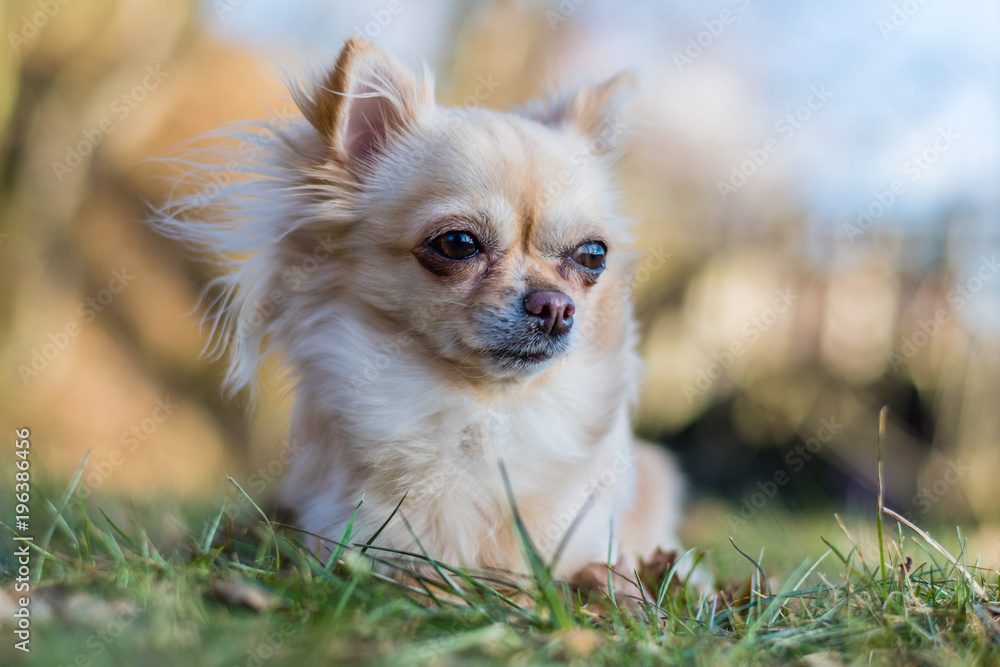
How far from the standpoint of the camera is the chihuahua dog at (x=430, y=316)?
7.00 ft

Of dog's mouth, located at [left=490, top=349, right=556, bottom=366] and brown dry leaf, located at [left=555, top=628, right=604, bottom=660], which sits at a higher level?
dog's mouth, located at [left=490, top=349, right=556, bottom=366]

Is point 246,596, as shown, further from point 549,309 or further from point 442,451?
point 549,309

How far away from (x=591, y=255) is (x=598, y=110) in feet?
2.58

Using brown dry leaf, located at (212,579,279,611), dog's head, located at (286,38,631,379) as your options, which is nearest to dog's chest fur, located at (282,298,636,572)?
dog's head, located at (286,38,631,379)

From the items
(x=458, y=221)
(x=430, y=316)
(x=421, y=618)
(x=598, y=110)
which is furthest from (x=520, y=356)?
(x=598, y=110)

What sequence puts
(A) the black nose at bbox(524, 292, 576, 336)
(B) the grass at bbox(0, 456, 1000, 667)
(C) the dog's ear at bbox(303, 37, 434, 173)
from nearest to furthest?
(B) the grass at bbox(0, 456, 1000, 667), (A) the black nose at bbox(524, 292, 576, 336), (C) the dog's ear at bbox(303, 37, 434, 173)

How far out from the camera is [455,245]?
2170 millimetres

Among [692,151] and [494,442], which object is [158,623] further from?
[692,151]

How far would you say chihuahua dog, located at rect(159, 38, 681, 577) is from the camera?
2.13m

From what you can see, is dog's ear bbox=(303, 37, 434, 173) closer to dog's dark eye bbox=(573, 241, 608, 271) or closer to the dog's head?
the dog's head

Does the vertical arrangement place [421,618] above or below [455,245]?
below

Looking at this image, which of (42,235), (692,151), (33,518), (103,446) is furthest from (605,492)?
(42,235)

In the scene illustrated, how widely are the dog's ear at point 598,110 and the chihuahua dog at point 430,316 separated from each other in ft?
0.77

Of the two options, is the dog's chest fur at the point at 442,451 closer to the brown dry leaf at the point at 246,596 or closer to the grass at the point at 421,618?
the grass at the point at 421,618
